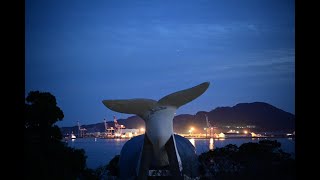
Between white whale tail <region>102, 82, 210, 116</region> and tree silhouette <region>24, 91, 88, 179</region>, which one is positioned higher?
white whale tail <region>102, 82, 210, 116</region>

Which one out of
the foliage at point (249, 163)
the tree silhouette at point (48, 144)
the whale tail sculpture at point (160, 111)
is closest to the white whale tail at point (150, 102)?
the whale tail sculpture at point (160, 111)

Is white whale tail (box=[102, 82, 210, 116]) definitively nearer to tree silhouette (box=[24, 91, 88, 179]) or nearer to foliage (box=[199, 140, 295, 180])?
tree silhouette (box=[24, 91, 88, 179])

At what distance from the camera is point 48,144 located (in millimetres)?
19953

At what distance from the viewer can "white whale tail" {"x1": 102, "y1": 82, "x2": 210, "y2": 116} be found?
1391 centimetres

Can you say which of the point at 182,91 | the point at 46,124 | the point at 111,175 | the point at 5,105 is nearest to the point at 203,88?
the point at 182,91

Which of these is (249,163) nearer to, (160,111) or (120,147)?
(160,111)

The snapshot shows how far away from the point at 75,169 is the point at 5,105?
12898 mm

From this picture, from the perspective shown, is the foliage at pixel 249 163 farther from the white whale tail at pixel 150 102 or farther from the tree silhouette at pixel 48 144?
the white whale tail at pixel 150 102

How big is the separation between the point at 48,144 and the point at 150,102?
7.71m

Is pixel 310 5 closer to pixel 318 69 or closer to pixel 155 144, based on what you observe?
pixel 318 69

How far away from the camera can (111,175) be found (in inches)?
934

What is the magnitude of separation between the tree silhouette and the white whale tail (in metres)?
5.52

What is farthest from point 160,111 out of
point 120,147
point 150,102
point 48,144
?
point 120,147

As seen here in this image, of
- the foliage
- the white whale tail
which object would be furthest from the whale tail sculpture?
the foliage
